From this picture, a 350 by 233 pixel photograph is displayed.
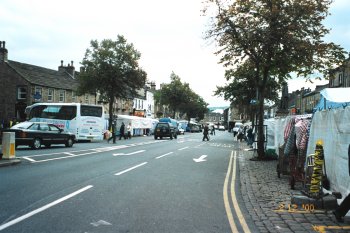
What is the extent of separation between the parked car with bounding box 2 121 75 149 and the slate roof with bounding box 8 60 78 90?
2565 centimetres

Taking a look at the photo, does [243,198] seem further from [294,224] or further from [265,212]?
[294,224]

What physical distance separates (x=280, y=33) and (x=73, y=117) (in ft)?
70.6

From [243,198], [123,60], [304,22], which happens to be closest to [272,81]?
[123,60]

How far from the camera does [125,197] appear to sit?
27.3 ft

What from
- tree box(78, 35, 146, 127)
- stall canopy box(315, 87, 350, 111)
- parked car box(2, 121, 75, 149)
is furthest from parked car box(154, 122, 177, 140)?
stall canopy box(315, 87, 350, 111)

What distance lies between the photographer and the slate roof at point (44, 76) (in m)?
49.0

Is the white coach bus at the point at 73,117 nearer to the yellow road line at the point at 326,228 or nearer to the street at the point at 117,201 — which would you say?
the street at the point at 117,201

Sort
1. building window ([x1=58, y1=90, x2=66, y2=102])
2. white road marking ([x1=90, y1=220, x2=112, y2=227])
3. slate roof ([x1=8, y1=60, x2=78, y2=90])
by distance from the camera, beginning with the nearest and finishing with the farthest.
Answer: white road marking ([x1=90, y1=220, x2=112, y2=227]) → slate roof ([x1=8, y1=60, x2=78, y2=90]) → building window ([x1=58, y1=90, x2=66, y2=102])

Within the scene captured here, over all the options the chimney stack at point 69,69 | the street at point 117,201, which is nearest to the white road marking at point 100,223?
the street at point 117,201

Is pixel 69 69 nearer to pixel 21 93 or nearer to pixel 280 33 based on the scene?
pixel 21 93

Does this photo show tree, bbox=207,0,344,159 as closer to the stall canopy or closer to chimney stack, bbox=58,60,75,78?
the stall canopy

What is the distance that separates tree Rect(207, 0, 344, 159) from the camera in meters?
17.9

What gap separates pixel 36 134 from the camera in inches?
904

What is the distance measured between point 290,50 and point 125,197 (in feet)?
43.2
